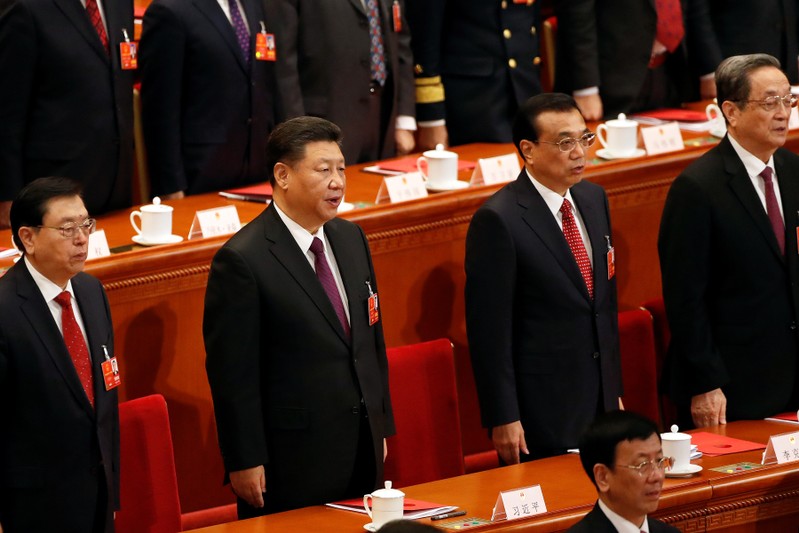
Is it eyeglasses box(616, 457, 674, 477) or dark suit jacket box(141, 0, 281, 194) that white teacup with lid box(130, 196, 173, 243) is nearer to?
dark suit jacket box(141, 0, 281, 194)

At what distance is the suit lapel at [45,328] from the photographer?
3.36m

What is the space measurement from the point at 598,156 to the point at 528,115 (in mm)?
908

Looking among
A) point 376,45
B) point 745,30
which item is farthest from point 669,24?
point 376,45

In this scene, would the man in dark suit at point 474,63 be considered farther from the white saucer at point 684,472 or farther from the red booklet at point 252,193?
the white saucer at point 684,472

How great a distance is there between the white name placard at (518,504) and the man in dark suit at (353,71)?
6.16 feet

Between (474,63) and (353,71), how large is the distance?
Result: 492 mm

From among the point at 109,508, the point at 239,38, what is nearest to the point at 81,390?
the point at 109,508

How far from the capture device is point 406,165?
479cm

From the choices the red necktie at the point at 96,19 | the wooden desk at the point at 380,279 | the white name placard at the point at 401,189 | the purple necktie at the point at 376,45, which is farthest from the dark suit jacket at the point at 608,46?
the red necktie at the point at 96,19

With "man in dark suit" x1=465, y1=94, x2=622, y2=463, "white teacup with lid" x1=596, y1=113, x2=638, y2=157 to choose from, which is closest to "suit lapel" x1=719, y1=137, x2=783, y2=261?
"man in dark suit" x1=465, y1=94, x2=622, y2=463

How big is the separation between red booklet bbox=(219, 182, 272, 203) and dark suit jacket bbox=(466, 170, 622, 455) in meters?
0.74

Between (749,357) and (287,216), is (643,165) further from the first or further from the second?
(287,216)

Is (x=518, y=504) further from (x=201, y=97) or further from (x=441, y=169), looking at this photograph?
(x=201, y=97)

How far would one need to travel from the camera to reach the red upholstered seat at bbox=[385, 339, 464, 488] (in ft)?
13.2
